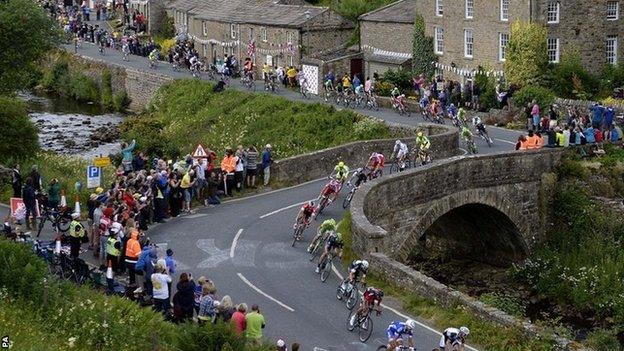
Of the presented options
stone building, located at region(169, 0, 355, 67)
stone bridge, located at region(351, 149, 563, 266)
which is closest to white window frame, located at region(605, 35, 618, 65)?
stone bridge, located at region(351, 149, 563, 266)

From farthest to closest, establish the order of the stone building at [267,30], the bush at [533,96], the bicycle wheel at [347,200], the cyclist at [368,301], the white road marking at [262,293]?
the stone building at [267,30]
the bush at [533,96]
the bicycle wheel at [347,200]
the white road marking at [262,293]
the cyclist at [368,301]

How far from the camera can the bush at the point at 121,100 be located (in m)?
78.8

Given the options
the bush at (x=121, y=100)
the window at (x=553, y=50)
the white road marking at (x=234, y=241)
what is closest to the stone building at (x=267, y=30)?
the bush at (x=121, y=100)

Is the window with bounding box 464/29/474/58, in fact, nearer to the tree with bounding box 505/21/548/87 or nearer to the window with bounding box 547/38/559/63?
the tree with bounding box 505/21/548/87

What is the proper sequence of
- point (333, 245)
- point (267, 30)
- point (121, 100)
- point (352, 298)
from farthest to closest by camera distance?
point (121, 100), point (267, 30), point (333, 245), point (352, 298)

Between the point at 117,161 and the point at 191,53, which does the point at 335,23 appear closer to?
the point at 191,53

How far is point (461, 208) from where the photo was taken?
40.8m

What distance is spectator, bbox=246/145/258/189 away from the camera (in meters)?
38.4

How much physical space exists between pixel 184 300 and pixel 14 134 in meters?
25.7

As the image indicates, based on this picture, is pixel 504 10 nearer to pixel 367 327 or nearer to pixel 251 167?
pixel 251 167

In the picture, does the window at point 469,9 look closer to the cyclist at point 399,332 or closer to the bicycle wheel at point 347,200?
the bicycle wheel at point 347,200

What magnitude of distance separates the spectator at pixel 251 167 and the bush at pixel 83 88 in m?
46.3

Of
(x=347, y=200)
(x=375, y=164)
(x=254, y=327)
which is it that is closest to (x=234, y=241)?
(x=347, y=200)

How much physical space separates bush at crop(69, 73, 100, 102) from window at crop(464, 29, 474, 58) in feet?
102
